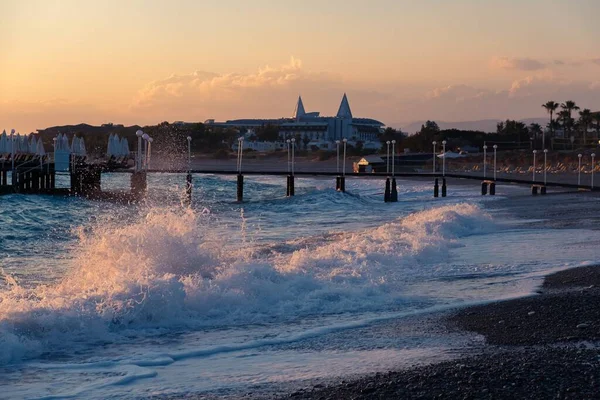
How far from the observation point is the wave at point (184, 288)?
8.23 m

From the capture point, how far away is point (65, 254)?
16.8 meters

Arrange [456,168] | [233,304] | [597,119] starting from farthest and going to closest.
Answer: [597,119] < [456,168] < [233,304]

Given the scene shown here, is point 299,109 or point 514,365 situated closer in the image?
point 514,365

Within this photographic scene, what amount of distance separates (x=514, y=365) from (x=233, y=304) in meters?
4.00

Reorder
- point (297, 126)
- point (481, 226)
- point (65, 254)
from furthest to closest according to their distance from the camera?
point (297, 126) < point (481, 226) < point (65, 254)

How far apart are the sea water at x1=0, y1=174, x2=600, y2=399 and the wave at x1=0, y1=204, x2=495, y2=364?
0.07ft

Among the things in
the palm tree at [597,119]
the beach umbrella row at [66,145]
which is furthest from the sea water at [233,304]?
the palm tree at [597,119]

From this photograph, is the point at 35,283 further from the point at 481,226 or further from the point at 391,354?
the point at 481,226

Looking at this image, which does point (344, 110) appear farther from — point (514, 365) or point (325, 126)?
point (514, 365)

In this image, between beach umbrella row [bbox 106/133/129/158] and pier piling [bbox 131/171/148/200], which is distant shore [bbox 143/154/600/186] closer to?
pier piling [bbox 131/171/148/200]

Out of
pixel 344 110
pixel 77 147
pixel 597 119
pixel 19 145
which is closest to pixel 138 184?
pixel 77 147

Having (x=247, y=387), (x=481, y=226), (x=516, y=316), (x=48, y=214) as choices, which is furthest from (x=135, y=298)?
(x=48, y=214)

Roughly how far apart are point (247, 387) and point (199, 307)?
314cm

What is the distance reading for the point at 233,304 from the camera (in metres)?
9.71
